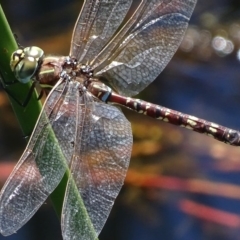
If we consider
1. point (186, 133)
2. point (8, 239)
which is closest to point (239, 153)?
point (186, 133)

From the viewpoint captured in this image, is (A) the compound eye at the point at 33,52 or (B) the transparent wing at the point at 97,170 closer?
(B) the transparent wing at the point at 97,170

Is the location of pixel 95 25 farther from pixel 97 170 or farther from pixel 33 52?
pixel 97 170

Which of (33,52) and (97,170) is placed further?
(33,52)

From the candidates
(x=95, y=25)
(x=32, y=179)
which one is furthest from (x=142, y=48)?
(x=32, y=179)

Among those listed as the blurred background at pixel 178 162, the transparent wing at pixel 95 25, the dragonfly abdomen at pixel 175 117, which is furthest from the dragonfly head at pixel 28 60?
the blurred background at pixel 178 162

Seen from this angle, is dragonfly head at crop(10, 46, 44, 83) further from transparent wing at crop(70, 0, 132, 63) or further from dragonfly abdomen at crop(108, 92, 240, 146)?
dragonfly abdomen at crop(108, 92, 240, 146)

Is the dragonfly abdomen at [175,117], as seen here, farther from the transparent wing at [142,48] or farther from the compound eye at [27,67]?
the compound eye at [27,67]

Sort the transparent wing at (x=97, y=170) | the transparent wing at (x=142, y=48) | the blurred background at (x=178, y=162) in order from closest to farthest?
the transparent wing at (x=97, y=170) < the transparent wing at (x=142, y=48) < the blurred background at (x=178, y=162)
